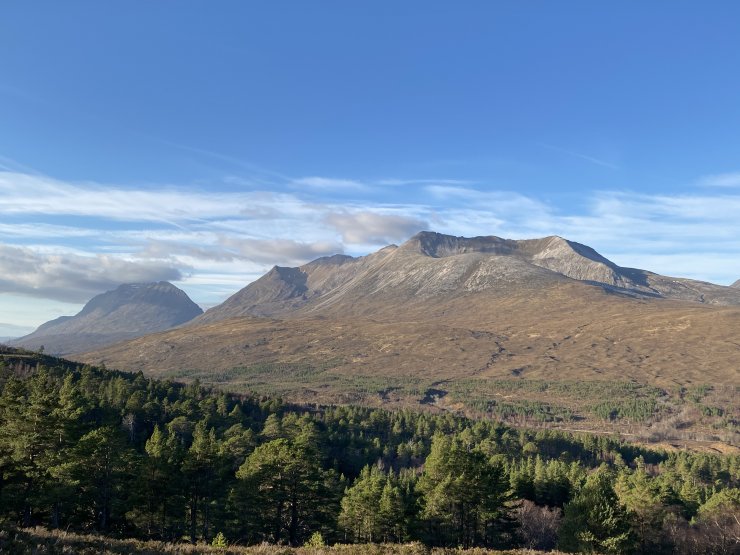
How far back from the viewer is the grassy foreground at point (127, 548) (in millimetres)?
20098

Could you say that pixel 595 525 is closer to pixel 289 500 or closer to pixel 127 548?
pixel 289 500

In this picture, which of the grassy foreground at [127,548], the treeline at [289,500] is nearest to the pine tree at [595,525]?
the treeline at [289,500]

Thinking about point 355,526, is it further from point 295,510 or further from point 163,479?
point 163,479

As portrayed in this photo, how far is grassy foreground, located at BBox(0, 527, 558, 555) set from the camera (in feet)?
65.9

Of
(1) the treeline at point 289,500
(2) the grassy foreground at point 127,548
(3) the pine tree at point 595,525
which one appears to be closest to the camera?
(2) the grassy foreground at point 127,548

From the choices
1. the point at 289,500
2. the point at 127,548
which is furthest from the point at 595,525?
the point at 127,548

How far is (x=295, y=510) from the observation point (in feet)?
172

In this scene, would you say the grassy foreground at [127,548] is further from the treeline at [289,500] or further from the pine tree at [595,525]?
the pine tree at [595,525]

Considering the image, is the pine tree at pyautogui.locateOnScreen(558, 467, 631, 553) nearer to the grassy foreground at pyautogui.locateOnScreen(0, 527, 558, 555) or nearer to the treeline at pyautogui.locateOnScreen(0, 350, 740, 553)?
the treeline at pyautogui.locateOnScreen(0, 350, 740, 553)

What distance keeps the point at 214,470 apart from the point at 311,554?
35.2m

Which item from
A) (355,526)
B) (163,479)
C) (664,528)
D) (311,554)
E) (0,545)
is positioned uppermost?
(0,545)

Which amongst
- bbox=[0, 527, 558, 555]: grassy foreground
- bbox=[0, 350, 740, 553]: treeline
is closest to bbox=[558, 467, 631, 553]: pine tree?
bbox=[0, 350, 740, 553]: treeline

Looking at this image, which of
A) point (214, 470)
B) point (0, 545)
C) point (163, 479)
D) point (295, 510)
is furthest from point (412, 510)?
point (0, 545)

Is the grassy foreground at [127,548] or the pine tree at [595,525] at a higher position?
the grassy foreground at [127,548]
